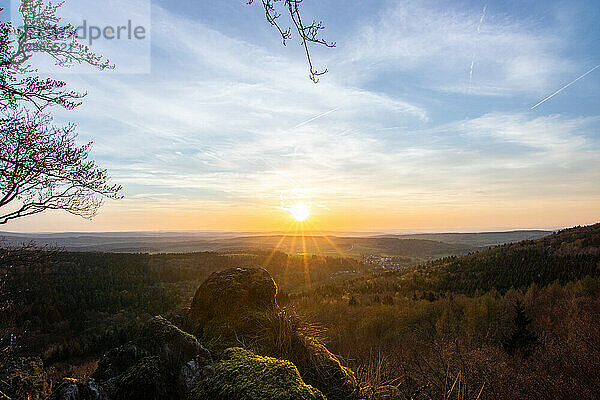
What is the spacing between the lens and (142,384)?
3.25 metres

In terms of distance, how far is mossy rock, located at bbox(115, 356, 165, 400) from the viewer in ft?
10.5

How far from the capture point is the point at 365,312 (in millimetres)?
25344

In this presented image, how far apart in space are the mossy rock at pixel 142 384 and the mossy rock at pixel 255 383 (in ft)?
2.63

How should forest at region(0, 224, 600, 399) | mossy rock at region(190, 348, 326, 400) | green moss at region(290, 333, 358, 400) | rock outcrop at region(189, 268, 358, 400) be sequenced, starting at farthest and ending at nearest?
forest at region(0, 224, 600, 399)
rock outcrop at region(189, 268, 358, 400)
green moss at region(290, 333, 358, 400)
mossy rock at region(190, 348, 326, 400)

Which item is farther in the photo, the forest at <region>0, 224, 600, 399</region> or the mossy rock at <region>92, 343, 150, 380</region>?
the forest at <region>0, 224, 600, 399</region>

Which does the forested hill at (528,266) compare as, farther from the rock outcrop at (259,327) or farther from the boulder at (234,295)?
the rock outcrop at (259,327)

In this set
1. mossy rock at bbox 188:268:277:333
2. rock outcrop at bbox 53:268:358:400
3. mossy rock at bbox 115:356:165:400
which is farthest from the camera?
mossy rock at bbox 188:268:277:333

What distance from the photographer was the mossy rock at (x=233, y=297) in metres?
5.07

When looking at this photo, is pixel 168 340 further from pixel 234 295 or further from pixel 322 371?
pixel 322 371

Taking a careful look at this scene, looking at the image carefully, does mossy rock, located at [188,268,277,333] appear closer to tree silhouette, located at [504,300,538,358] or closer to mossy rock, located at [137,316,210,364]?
mossy rock, located at [137,316,210,364]

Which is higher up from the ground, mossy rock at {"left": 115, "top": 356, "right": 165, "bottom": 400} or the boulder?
the boulder

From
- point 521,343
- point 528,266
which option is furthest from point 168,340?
point 528,266

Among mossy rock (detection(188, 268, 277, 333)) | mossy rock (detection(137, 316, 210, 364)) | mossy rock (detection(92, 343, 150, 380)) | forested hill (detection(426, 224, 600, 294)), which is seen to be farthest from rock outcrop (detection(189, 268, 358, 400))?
forested hill (detection(426, 224, 600, 294))

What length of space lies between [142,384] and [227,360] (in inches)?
42.1
